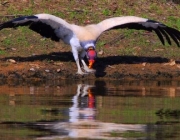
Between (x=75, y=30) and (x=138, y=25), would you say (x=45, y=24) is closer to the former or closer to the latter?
(x=75, y=30)

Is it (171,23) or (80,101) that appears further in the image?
(171,23)

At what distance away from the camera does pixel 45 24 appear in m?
14.6

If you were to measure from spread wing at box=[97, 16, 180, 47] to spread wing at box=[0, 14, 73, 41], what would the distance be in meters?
0.74

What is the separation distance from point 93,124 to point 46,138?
1.20m

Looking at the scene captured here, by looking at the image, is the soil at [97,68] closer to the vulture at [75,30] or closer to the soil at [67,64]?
the soil at [67,64]

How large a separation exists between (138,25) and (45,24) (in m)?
1.96

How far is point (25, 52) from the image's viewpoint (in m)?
16.0

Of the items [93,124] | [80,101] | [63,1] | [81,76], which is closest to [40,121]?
[93,124]

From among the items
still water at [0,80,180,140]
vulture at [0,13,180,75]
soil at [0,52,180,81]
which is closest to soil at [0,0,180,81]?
soil at [0,52,180,81]

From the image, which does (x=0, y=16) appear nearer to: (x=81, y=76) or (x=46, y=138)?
(x=81, y=76)

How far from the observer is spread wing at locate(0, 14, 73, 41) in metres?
14.2

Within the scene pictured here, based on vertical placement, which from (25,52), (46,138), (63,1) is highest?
(63,1)

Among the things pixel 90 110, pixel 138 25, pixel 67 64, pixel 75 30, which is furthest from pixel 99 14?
pixel 90 110

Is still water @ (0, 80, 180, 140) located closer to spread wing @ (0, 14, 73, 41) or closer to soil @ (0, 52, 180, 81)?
soil @ (0, 52, 180, 81)
